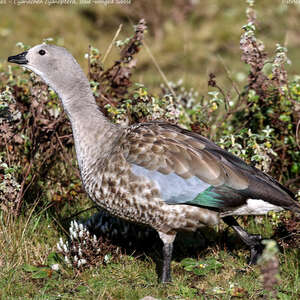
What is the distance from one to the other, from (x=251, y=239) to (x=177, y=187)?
930mm

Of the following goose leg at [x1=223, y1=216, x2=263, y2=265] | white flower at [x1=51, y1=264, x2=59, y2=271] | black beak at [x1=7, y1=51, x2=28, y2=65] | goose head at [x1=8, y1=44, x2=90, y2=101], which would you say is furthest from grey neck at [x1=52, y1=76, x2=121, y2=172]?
goose leg at [x1=223, y1=216, x2=263, y2=265]

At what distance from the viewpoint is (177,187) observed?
12.7 ft

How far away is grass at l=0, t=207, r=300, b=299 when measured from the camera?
151 inches

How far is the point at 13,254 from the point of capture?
4234 mm

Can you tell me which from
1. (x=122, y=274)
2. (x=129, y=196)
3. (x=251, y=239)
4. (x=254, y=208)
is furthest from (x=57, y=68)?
(x=251, y=239)

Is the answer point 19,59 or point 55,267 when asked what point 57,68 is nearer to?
point 19,59

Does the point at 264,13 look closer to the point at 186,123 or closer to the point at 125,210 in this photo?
the point at 186,123

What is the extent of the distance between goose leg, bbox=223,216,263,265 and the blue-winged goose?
468mm

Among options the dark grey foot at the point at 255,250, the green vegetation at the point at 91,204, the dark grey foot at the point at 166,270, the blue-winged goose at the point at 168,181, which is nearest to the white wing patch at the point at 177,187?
the blue-winged goose at the point at 168,181

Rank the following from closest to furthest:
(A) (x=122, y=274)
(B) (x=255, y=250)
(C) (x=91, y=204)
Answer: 1. (A) (x=122, y=274)
2. (B) (x=255, y=250)
3. (C) (x=91, y=204)

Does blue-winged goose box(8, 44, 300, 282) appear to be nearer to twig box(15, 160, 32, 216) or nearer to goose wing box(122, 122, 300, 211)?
goose wing box(122, 122, 300, 211)

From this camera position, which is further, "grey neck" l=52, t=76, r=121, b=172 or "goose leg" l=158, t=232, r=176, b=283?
"grey neck" l=52, t=76, r=121, b=172

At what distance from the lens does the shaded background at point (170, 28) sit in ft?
32.7

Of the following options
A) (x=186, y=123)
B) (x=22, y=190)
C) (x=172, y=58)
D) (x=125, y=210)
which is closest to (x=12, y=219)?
(x=22, y=190)
